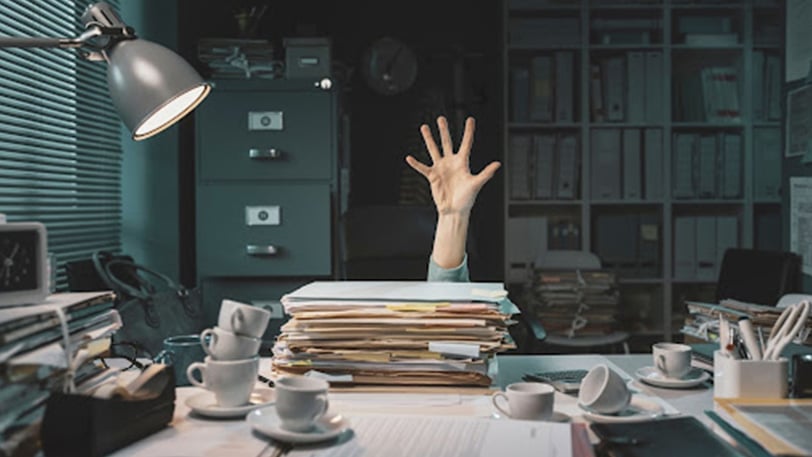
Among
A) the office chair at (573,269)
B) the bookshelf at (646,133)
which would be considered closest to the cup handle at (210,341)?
the office chair at (573,269)

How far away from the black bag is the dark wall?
1491 mm

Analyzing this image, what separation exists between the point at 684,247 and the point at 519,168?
90 cm

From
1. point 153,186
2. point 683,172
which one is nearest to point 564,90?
point 683,172

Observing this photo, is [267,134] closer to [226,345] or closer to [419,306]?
[419,306]

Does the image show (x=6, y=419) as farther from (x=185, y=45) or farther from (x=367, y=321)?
(x=185, y=45)

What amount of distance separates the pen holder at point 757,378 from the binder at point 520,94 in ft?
9.18

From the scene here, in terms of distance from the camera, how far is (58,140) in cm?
263

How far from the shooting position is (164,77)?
124 centimetres

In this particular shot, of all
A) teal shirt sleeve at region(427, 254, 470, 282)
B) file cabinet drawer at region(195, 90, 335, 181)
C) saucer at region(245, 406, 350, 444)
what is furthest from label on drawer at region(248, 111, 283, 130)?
saucer at region(245, 406, 350, 444)

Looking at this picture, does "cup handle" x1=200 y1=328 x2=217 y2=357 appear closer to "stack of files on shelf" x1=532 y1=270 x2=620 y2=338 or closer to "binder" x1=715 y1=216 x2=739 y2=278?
Result: "stack of files on shelf" x1=532 y1=270 x2=620 y2=338

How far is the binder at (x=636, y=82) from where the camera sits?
376 centimetres

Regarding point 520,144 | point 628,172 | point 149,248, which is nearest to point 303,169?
point 149,248

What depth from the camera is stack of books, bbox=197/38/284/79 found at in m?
3.16

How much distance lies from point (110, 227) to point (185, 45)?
0.85 m
